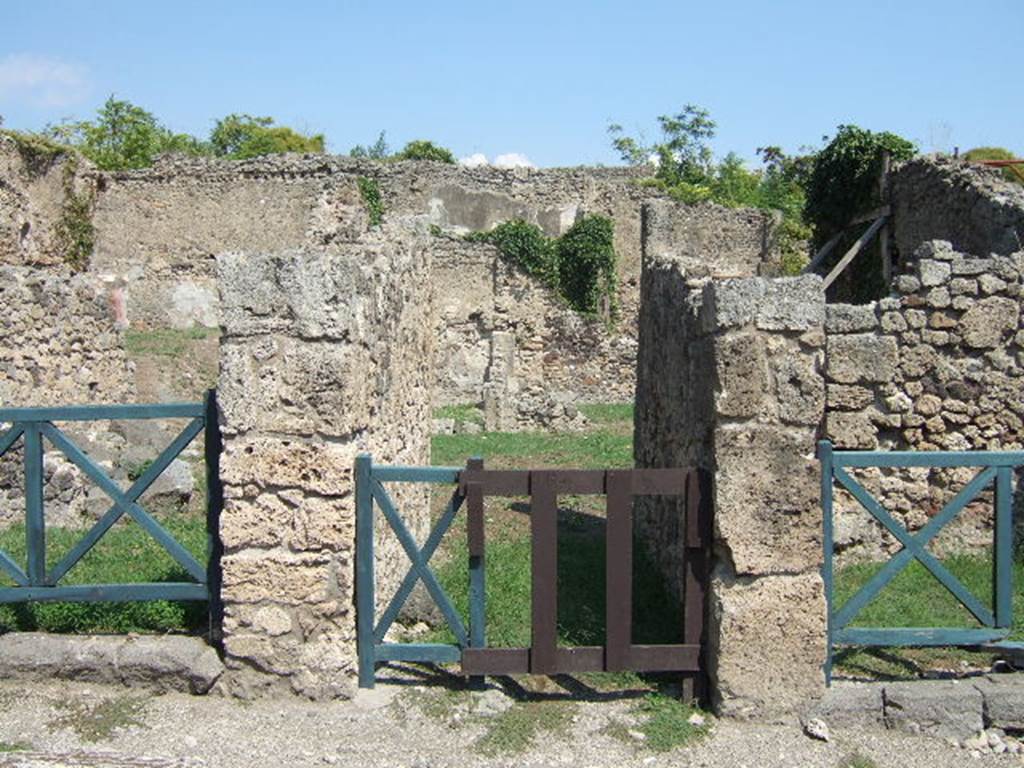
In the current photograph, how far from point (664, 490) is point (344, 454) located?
1.56 m

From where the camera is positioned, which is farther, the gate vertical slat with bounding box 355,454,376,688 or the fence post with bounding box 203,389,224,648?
the fence post with bounding box 203,389,224,648

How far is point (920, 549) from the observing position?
464 cm

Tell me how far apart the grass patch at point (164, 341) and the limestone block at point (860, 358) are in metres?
13.3

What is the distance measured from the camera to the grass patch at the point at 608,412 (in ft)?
60.0

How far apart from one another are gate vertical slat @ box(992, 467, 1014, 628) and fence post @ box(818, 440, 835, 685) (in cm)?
82

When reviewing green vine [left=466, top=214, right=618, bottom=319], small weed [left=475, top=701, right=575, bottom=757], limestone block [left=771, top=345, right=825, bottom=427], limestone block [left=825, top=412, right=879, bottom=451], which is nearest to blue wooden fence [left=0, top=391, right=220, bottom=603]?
small weed [left=475, top=701, right=575, bottom=757]

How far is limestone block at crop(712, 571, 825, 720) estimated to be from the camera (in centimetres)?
456

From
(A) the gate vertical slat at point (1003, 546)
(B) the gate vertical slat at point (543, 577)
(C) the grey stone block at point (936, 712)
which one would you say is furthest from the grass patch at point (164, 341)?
(A) the gate vertical slat at point (1003, 546)

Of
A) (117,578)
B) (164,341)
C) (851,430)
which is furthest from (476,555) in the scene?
(164,341)

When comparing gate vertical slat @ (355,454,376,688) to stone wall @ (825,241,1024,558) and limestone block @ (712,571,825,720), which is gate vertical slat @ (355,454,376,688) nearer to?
limestone block @ (712,571,825,720)

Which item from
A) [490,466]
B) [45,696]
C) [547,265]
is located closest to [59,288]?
[490,466]

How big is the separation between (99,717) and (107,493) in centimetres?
109

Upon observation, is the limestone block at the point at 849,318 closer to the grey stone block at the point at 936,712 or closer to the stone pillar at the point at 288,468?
the grey stone block at the point at 936,712

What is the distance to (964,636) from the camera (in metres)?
4.69
